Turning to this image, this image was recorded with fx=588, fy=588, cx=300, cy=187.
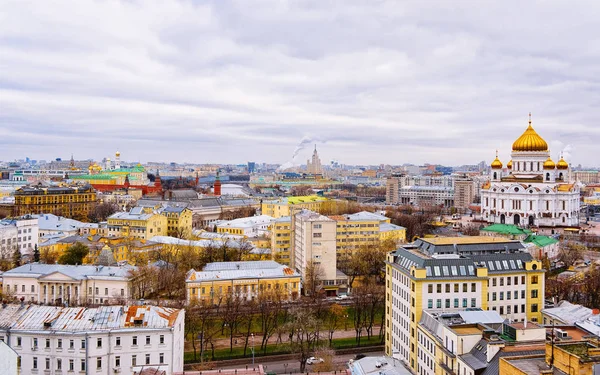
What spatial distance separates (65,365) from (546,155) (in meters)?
89.2

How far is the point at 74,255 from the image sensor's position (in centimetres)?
5888

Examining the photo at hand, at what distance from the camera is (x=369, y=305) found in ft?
150

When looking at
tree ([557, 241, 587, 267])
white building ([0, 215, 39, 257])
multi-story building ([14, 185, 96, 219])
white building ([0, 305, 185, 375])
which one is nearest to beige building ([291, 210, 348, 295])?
tree ([557, 241, 587, 267])

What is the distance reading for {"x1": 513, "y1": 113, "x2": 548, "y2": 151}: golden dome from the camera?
99.1m

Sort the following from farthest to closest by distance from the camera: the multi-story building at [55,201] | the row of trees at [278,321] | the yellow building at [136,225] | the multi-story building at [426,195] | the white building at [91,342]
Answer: the multi-story building at [426,195] < the multi-story building at [55,201] < the yellow building at [136,225] < the row of trees at [278,321] < the white building at [91,342]

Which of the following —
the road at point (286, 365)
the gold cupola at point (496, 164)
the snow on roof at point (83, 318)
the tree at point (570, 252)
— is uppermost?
the gold cupola at point (496, 164)

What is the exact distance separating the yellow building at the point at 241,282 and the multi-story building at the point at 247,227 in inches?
1146

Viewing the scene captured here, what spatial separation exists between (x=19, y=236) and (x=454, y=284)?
5396cm

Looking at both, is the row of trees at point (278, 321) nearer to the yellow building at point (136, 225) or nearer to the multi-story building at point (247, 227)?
the yellow building at point (136, 225)

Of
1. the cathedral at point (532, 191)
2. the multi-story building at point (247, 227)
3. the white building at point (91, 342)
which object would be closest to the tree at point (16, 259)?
the multi-story building at point (247, 227)

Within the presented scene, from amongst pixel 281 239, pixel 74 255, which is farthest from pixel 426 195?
pixel 74 255

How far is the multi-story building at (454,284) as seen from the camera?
3459 cm

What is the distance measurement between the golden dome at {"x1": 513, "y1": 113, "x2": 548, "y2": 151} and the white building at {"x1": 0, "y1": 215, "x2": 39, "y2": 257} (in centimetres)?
7646

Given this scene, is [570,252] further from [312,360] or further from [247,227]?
[312,360]
